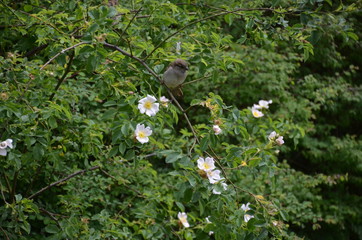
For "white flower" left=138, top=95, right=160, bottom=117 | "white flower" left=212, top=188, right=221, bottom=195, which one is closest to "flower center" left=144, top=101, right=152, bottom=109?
"white flower" left=138, top=95, right=160, bottom=117

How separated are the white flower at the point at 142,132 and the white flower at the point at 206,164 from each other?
0.22 metres

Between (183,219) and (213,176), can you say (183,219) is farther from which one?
(213,176)

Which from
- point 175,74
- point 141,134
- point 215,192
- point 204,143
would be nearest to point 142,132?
point 141,134

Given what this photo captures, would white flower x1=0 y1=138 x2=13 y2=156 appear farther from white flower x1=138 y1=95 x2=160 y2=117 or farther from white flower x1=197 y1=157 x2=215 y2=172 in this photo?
white flower x1=197 y1=157 x2=215 y2=172

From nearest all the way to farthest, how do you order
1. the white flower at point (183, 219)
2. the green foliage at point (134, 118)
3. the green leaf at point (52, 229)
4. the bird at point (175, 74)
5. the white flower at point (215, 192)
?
1. the white flower at point (215, 192)
2. the green foliage at point (134, 118)
3. the green leaf at point (52, 229)
4. the bird at point (175, 74)
5. the white flower at point (183, 219)

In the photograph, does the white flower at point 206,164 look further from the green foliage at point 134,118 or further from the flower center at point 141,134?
the flower center at point 141,134

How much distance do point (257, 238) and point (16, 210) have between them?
3.50 ft

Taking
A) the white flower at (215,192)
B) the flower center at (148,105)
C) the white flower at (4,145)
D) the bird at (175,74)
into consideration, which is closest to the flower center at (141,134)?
the flower center at (148,105)

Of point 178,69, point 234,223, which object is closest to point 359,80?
point 178,69

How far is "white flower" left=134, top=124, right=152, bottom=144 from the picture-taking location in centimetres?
172

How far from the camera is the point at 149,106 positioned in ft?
5.65

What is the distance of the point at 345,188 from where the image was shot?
227 inches

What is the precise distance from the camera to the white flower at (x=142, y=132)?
172 cm

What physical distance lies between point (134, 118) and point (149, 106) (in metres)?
0.08
